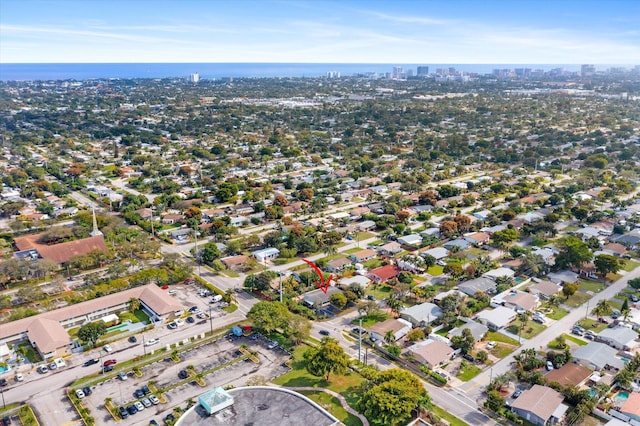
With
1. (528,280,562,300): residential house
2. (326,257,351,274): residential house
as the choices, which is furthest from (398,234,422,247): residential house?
(528,280,562,300): residential house

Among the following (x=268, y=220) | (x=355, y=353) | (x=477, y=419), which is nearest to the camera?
(x=477, y=419)

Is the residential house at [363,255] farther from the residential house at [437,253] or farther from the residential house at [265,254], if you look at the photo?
the residential house at [265,254]

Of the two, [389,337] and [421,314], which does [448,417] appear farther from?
[421,314]

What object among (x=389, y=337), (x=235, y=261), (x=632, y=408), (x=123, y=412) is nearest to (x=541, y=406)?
(x=632, y=408)

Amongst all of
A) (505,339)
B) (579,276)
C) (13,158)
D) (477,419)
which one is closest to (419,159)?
(579,276)

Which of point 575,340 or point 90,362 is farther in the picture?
point 575,340

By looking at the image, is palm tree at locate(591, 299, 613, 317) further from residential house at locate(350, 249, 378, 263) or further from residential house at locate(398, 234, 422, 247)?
residential house at locate(350, 249, 378, 263)

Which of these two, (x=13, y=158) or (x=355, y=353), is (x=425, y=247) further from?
(x=13, y=158)
